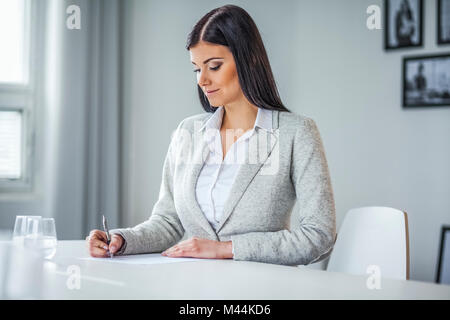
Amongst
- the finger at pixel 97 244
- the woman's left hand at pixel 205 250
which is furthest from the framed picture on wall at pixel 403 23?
the finger at pixel 97 244

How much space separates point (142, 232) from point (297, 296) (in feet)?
2.32

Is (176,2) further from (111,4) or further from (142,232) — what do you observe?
(142,232)

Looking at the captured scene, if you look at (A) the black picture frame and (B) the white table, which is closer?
(B) the white table

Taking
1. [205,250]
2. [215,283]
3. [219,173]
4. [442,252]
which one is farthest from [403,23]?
[215,283]

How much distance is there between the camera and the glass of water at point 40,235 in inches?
54.3

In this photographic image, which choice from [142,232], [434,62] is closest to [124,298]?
[142,232]

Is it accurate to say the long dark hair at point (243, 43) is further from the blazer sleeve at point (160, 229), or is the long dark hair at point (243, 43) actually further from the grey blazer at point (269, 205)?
the blazer sleeve at point (160, 229)

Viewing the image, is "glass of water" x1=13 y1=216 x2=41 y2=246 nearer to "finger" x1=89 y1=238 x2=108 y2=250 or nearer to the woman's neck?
"finger" x1=89 y1=238 x2=108 y2=250

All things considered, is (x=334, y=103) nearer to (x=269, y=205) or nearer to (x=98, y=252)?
(x=269, y=205)

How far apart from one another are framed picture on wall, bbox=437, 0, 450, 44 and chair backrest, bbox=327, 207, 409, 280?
1.69 meters

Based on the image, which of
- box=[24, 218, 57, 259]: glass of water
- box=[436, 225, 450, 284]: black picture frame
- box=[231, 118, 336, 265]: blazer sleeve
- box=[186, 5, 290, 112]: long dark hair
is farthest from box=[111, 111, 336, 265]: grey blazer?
box=[436, 225, 450, 284]: black picture frame

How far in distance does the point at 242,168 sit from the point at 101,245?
45 cm

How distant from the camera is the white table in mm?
1087

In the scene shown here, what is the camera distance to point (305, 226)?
5.16ft
